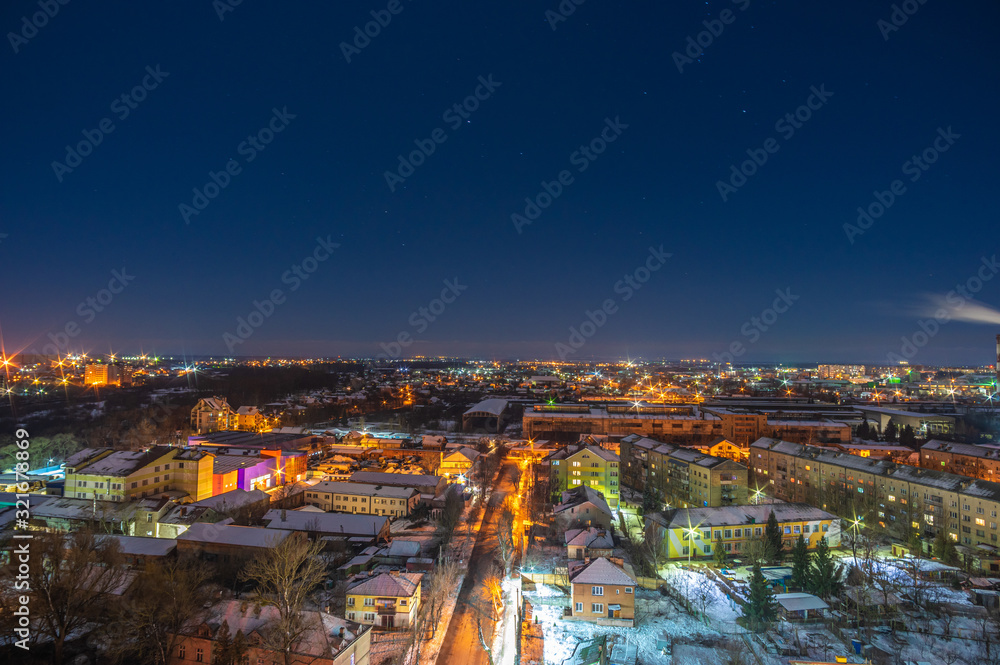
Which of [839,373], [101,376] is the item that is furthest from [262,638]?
[839,373]

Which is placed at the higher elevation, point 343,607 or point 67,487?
point 67,487

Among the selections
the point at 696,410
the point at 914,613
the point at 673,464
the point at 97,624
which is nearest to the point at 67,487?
the point at 97,624

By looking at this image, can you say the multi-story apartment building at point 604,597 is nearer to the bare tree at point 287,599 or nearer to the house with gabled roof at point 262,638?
the house with gabled roof at point 262,638

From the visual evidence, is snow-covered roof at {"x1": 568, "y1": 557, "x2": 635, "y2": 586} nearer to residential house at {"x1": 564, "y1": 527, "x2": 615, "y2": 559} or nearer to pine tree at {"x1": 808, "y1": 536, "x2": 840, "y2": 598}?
residential house at {"x1": 564, "y1": 527, "x2": 615, "y2": 559}

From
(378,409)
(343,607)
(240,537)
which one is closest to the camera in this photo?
(343,607)

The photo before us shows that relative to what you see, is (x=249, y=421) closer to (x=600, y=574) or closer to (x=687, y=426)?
(x=687, y=426)

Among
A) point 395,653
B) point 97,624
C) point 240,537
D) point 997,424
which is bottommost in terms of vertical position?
point 395,653

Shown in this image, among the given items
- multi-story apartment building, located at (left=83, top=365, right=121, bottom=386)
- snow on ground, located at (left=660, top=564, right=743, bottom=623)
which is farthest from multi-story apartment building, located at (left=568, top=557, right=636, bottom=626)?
multi-story apartment building, located at (left=83, top=365, right=121, bottom=386)

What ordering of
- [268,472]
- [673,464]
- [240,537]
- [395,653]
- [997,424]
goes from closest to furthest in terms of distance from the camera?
[395,653] < [240,537] < [673,464] < [268,472] < [997,424]

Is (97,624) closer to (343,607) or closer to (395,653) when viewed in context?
(343,607)
